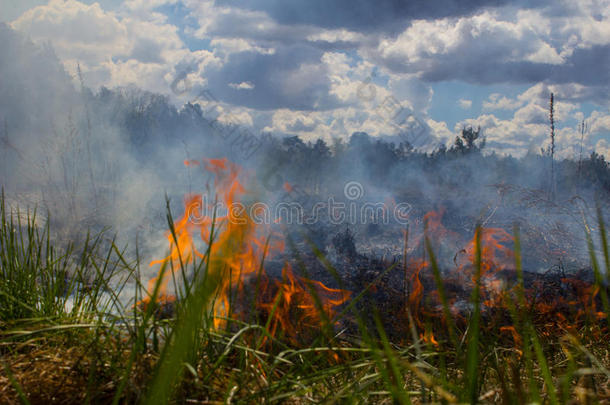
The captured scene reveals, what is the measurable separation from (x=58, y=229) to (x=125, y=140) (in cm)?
243

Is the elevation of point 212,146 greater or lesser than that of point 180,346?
greater

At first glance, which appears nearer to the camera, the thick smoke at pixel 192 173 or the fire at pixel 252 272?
the fire at pixel 252 272

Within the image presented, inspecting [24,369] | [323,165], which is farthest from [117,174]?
[24,369]

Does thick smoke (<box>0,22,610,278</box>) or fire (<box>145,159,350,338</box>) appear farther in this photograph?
thick smoke (<box>0,22,610,278</box>)

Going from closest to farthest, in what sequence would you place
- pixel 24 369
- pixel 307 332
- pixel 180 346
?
pixel 180 346 → pixel 24 369 → pixel 307 332

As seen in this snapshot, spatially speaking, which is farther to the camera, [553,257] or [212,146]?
[212,146]

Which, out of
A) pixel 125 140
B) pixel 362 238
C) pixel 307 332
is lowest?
pixel 307 332

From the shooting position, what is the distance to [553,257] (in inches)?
201

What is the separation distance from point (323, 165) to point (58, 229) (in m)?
4.55

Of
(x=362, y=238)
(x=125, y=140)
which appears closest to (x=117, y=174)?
(x=125, y=140)

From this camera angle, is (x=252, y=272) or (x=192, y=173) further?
(x=192, y=173)

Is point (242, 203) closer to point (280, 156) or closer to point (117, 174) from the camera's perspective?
point (280, 156)

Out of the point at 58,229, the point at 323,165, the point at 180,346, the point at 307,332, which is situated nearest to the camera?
the point at 180,346

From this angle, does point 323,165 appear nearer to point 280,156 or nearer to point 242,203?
point 280,156
